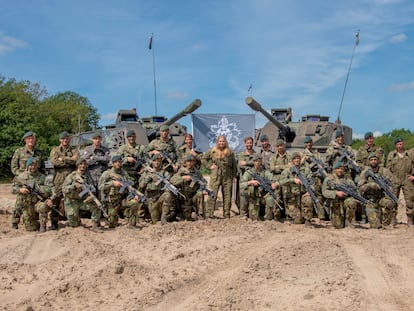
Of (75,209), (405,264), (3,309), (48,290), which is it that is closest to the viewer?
(3,309)

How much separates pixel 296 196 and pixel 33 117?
22.6m

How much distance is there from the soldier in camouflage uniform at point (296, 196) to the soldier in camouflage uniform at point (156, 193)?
2.13 metres

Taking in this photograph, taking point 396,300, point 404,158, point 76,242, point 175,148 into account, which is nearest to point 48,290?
point 76,242

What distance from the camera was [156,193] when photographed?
30.1 ft

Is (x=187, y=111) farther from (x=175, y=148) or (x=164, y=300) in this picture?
(x=164, y=300)

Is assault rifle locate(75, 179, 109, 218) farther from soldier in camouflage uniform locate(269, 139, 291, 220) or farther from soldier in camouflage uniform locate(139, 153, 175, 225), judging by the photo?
soldier in camouflage uniform locate(269, 139, 291, 220)

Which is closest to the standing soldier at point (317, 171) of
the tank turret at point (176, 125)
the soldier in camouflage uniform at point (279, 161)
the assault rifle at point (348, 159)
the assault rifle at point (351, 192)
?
the soldier in camouflage uniform at point (279, 161)

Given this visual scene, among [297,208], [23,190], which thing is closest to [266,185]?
[297,208]

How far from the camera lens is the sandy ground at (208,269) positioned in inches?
197

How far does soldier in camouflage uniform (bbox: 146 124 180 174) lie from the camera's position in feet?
32.2

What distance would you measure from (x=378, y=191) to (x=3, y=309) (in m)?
6.71

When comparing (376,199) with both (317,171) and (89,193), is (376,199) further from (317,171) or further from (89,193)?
(89,193)

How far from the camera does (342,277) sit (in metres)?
5.61

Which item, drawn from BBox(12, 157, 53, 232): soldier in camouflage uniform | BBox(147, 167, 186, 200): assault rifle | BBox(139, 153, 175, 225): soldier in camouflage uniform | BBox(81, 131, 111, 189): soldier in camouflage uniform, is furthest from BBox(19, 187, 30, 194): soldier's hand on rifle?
BBox(147, 167, 186, 200): assault rifle
